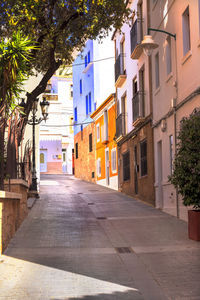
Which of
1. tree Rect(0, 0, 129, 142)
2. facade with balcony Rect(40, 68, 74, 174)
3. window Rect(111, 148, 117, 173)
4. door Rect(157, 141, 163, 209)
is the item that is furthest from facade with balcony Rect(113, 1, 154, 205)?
facade with balcony Rect(40, 68, 74, 174)

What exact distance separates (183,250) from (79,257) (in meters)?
2.25

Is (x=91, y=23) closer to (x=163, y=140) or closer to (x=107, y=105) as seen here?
(x=163, y=140)

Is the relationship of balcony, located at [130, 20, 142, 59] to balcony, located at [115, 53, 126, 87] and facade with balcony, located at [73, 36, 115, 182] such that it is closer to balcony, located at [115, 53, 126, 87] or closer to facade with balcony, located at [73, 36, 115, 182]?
balcony, located at [115, 53, 126, 87]

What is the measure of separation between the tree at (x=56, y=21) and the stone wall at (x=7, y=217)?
3.85m

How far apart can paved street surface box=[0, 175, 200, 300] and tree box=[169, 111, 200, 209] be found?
44.7 inches

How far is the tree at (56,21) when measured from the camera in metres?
14.6

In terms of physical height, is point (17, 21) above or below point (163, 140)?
above

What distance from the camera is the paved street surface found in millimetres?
7039

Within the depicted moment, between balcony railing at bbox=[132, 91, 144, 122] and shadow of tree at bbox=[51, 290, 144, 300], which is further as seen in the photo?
balcony railing at bbox=[132, 91, 144, 122]

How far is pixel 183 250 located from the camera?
34.0 feet

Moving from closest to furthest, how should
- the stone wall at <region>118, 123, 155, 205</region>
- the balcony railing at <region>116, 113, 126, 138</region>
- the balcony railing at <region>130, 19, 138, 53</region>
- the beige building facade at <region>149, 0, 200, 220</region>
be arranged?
the beige building facade at <region>149, 0, 200, 220</region>, the stone wall at <region>118, 123, 155, 205</region>, the balcony railing at <region>130, 19, 138, 53</region>, the balcony railing at <region>116, 113, 126, 138</region>

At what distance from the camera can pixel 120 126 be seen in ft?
88.3

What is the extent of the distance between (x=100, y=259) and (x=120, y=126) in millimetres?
17712

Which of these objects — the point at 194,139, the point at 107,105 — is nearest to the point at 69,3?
the point at 194,139
